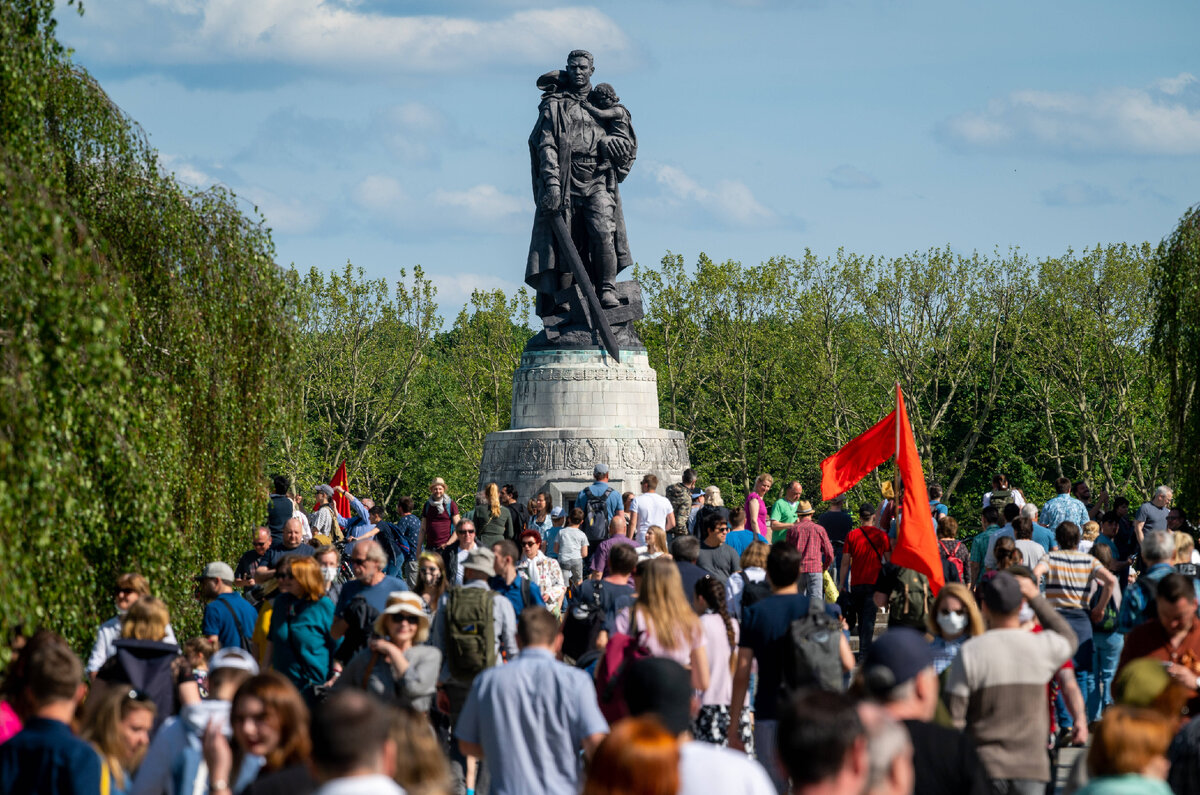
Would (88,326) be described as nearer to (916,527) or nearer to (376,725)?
(376,725)

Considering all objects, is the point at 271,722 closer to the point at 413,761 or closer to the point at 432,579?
the point at 413,761

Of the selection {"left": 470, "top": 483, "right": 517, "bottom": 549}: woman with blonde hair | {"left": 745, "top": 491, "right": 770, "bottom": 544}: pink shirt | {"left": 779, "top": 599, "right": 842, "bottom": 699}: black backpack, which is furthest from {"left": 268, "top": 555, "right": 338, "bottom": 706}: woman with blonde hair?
{"left": 470, "top": 483, "right": 517, "bottom": 549}: woman with blonde hair

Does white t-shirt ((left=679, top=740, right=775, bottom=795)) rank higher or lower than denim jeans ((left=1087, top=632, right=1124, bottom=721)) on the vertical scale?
higher

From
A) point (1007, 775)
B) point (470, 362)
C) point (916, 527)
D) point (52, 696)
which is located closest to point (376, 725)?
point (52, 696)

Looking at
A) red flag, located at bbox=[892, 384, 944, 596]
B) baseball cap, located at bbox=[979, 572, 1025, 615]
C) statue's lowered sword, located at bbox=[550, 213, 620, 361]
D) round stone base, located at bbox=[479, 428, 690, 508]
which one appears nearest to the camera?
baseball cap, located at bbox=[979, 572, 1025, 615]

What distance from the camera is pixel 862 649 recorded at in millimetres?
13914

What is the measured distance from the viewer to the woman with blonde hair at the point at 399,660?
305 inches

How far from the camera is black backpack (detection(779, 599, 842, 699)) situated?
24.6 feet

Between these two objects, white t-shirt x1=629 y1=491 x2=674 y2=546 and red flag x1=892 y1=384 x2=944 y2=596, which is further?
white t-shirt x1=629 y1=491 x2=674 y2=546

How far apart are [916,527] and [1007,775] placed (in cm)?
527

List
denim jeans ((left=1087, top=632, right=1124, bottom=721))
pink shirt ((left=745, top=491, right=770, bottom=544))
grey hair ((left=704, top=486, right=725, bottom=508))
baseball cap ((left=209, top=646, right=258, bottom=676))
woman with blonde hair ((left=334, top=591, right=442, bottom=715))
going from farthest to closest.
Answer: grey hair ((left=704, top=486, right=725, bottom=508))
pink shirt ((left=745, top=491, right=770, bottom=544))
denim jeans ((left=1087, top=632, right=1124, bottom=721))
woman with blonde hair ((left=334, top=591, right=442, bottom=715))
baseball cap ((left=209, top=646, right=258, bottom=676))

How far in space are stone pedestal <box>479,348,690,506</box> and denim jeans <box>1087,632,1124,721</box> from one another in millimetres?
12267

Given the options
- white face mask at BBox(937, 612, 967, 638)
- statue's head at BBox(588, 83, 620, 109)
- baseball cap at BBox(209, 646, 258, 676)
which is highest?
statue's head at BBox(588, 83, 620, 109)

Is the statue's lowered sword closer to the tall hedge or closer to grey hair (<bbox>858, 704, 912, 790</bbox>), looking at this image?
the tall hedge
